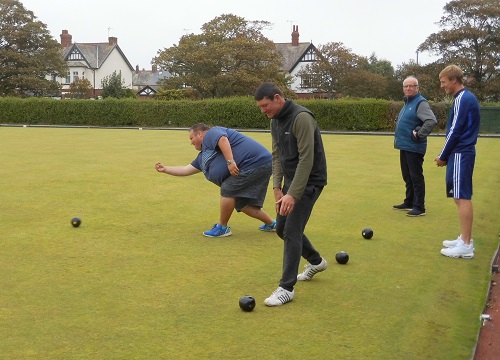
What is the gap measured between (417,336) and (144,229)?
4607 millimetres

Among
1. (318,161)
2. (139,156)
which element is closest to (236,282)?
(318,161)

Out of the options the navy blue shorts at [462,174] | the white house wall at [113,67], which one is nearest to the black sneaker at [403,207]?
the navy blue shorts at [462,174]

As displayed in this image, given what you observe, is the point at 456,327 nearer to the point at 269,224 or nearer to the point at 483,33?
the point at 269,224

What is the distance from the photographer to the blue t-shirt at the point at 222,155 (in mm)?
7879

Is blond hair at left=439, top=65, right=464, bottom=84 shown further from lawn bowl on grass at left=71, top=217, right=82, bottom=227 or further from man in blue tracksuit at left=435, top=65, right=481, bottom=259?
lawn bowl on grass at left=71, top=217, right=82, bottom=227

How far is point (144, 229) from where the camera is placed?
8547 millimetres

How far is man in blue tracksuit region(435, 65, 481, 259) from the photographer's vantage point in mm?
6984

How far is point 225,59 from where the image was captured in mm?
54812

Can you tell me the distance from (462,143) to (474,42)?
171ft

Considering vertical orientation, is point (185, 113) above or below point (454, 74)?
below

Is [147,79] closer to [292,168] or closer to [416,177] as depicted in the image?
[416,177]

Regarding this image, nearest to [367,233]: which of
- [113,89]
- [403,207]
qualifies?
[403,207]

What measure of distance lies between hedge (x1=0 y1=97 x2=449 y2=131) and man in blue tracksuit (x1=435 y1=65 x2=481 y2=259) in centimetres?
2960

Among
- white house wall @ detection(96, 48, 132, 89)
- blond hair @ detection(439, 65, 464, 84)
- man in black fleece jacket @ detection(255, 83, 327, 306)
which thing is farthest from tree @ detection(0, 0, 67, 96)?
man in black fleece jacket @ detection(255, 83, 327, 306)
